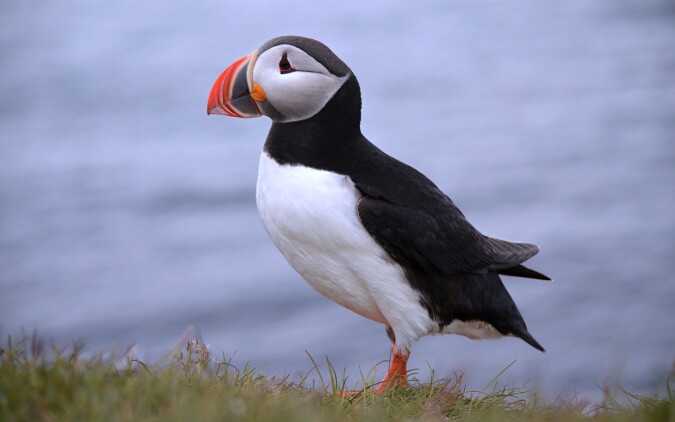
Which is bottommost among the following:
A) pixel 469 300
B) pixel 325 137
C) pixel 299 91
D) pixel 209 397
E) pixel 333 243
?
pixel 209 397

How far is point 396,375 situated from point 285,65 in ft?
5.13

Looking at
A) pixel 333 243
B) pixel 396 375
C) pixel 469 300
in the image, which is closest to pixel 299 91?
pixel 333 243

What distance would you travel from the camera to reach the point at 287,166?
4.26m

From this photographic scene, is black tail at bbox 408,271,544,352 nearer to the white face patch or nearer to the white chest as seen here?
the white chest

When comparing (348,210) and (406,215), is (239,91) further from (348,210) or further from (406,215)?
(406,215)

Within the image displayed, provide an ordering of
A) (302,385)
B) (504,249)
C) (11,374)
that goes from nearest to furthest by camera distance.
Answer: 1. (11,374)
2. (302,385)
3. (504,249)

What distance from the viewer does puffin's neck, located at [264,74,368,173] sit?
14.0ft

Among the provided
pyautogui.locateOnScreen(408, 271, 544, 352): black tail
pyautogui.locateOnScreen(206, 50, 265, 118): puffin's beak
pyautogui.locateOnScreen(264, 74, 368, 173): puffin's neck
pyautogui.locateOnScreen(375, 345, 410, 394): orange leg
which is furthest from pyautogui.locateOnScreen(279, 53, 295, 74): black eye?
pyautogui.locateOnScreen(375, 345, 410, 394): orange leg

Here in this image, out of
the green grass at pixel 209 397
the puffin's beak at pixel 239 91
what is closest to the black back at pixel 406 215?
the puffin's beak at pixel 239 91

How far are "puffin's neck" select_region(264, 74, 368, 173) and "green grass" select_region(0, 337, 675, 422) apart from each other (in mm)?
994

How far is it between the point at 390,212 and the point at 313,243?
387 millimetres

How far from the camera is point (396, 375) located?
4238 millimetres

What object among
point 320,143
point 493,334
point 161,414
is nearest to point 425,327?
point 493,334

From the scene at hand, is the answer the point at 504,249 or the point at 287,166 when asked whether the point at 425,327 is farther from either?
the point at 287,166
